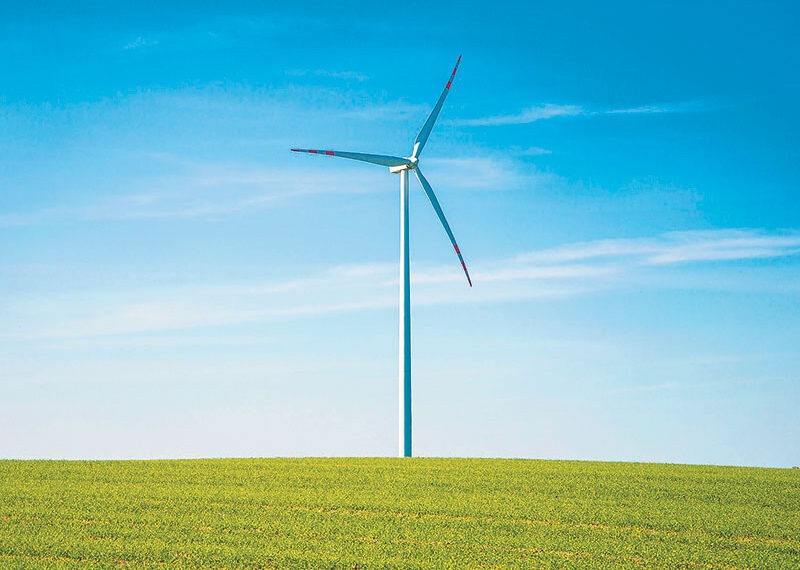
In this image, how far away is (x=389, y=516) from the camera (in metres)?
19.9

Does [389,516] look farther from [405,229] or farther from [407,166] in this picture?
[407,166]

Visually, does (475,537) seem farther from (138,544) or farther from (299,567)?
(138,544)

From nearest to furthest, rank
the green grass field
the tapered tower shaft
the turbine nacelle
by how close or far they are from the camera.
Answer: the green grass field, the tapered tower shaft, the turbine nacelle

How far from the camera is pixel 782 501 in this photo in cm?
2331

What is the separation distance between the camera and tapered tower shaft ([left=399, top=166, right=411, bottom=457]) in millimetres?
33000

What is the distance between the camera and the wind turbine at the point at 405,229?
33188 mm

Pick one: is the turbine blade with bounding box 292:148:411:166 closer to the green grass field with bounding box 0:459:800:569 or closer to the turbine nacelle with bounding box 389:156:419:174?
the turbine nacelle with bounding box 389:156:419:174

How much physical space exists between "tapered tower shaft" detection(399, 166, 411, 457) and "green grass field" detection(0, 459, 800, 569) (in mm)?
4012

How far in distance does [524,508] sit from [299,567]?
24.6ft

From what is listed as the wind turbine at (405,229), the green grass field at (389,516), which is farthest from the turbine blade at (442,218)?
the green grass field at (389,516)

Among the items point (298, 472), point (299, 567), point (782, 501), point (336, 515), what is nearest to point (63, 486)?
point (298, 472)

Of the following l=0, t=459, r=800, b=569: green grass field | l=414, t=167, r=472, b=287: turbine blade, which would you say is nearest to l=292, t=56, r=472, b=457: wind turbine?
l=414, t=167, r=472, b=287: turbine blade

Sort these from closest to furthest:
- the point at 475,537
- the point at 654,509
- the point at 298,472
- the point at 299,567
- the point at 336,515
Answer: the point at 299,567 < the point at 475,537 < the point at 336,515 < the point at 654,509 < the point at 298,472

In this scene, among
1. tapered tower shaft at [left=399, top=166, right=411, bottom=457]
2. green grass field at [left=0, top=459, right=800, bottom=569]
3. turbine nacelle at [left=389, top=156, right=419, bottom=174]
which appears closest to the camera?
green grass field at [left=0, top=459, right=800, bottom=569]
